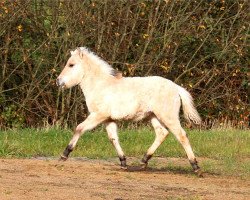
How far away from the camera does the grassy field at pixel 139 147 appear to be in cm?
1399

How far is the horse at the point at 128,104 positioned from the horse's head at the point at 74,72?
0.08 feet

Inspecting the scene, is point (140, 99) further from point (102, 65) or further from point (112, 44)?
point (112, 44)

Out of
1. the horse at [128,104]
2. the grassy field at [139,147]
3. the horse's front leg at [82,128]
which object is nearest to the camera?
the horse's front leg at [82,128]

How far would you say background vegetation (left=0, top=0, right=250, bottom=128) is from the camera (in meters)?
20.3

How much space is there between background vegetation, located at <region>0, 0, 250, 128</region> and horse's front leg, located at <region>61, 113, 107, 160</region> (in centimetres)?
724

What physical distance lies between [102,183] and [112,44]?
10.2m

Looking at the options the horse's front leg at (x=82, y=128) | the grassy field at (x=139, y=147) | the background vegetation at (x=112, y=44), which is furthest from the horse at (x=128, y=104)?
the background vegetation at (x=112, y=44)

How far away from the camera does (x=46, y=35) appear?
67.6 ft

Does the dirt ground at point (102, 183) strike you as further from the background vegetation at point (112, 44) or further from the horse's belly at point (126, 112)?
the background vegetation at point (112, 44)

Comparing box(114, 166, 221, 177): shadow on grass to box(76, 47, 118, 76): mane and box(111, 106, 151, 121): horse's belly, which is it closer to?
box(111, 106, 151, 121): horse's belly

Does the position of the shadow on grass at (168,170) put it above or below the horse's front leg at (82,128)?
below

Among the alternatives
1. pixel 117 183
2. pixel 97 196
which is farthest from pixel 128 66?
pixel 97 196

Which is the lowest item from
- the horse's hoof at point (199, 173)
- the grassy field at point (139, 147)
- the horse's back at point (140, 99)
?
the grassy field at point (139, 147)

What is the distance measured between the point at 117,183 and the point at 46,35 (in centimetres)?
995
